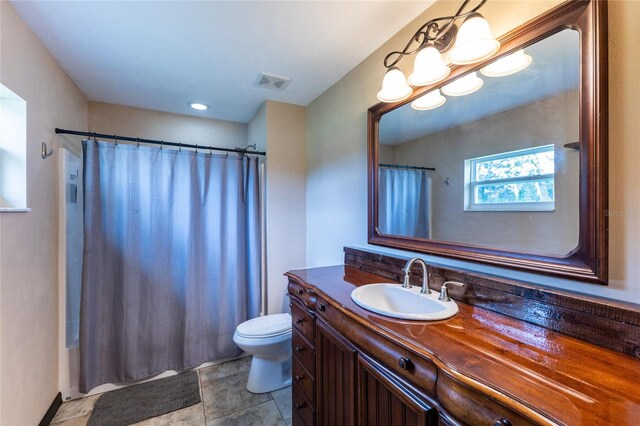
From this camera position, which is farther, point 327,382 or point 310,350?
point 310,350

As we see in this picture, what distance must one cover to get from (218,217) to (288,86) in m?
1.24

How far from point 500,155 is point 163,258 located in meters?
2.33

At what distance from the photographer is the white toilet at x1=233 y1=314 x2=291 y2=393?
1.90 m

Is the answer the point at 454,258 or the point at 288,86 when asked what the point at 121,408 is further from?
the point at 288,86

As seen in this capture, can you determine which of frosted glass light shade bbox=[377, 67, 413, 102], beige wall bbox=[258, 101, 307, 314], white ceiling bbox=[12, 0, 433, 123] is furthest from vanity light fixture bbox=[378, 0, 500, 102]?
beige wall bbox=[258, 101, 307, 314]

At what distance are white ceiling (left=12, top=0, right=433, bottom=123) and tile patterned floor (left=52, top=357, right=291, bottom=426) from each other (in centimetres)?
232

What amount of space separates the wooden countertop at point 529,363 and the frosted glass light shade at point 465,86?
3.01ft

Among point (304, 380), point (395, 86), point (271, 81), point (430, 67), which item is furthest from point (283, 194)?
point (430, 67)

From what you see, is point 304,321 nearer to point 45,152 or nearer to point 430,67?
point 430,67

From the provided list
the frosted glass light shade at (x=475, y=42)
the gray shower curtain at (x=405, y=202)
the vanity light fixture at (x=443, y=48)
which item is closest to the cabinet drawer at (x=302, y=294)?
the gray shower curtain at (x=405, y=202)

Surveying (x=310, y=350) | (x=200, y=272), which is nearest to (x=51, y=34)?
(x=200, y=272)

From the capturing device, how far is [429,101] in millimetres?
1367

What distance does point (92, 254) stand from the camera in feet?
6.38

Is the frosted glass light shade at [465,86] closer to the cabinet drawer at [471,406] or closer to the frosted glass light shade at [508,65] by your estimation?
the frosted glass light shade at [508,65]
